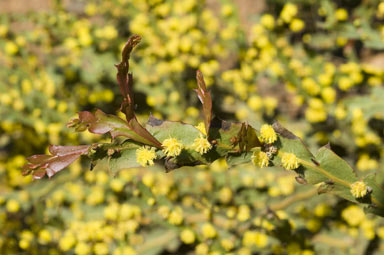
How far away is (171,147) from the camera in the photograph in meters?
1.22

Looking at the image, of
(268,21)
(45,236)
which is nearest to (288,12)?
(268,21)

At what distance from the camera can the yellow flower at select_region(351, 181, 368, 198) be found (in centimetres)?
136

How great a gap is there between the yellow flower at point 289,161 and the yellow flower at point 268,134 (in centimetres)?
7

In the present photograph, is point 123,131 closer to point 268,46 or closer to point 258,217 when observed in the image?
point 258,217

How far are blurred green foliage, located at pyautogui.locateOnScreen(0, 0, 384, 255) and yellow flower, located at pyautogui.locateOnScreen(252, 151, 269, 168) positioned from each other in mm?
884

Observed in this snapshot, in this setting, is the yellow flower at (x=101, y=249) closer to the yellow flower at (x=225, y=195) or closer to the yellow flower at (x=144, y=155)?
the yellow flower at (x=225, y=195)

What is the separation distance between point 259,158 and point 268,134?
3.3 inches

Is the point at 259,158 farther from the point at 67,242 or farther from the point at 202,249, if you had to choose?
the point at 67,242

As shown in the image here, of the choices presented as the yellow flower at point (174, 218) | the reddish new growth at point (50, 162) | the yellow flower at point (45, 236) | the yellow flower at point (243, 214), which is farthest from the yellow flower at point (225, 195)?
the reddish new growth at point (50, 162)

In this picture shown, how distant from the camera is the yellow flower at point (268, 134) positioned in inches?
50.6

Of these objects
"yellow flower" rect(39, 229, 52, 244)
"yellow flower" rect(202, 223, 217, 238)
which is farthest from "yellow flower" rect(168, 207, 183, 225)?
"yellow flower" rect(39, 229, 52, 244)

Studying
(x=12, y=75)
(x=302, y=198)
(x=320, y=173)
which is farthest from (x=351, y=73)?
(x=12, y=75)

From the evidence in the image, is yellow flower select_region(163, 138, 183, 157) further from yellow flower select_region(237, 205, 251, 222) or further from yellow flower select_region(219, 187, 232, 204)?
yellow flower select_region(219, 187, 232, 204)

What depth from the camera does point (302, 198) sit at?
2361 mm
